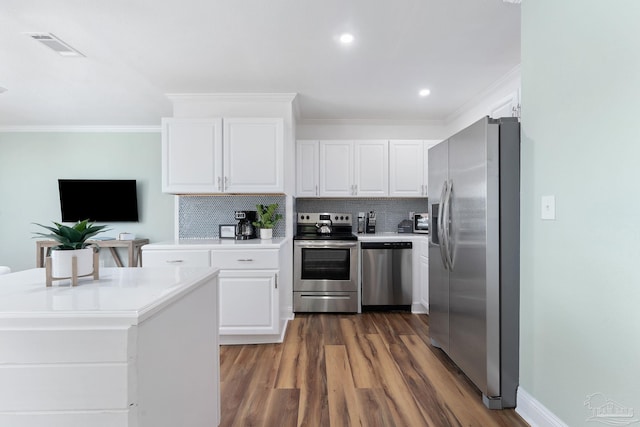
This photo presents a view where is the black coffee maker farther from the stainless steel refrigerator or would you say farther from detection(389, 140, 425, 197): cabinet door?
the stainless steel refrigerator

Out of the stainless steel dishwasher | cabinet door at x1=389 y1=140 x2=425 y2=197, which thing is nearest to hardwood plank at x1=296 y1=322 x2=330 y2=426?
the stainless steel dishwasher

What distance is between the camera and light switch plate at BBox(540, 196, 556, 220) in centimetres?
159

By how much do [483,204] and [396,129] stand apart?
2.85m

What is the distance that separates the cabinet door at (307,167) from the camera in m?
4.05

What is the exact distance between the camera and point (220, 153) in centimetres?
315

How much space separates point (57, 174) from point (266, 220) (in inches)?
151

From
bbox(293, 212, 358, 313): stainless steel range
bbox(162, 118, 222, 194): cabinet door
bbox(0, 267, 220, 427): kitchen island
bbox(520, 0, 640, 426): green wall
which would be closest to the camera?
bbox(0, 267, 220, 427): kitchen island

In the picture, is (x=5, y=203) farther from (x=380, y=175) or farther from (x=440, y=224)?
(x=440, y=224)

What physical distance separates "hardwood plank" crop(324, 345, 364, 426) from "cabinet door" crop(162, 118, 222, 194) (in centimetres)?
196

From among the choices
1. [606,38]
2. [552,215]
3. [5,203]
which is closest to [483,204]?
[552,215]

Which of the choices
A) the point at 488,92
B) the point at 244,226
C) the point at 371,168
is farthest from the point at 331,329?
the point at 488,92

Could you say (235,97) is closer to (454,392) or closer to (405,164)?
(405,164)

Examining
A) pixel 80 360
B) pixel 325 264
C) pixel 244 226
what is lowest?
pixel 325 264

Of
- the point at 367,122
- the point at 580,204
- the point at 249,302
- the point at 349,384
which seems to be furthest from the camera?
the point at 367,122
